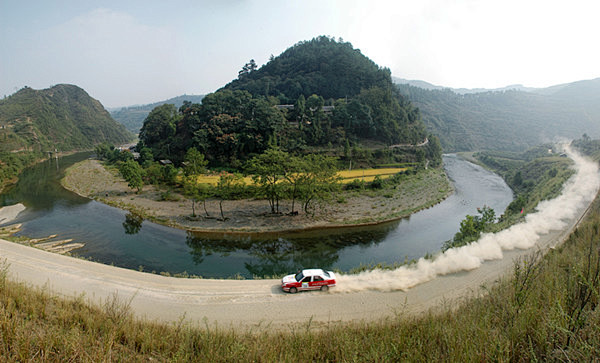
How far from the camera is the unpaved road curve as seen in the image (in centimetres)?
997

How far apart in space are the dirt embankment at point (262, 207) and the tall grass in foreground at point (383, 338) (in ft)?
57.6

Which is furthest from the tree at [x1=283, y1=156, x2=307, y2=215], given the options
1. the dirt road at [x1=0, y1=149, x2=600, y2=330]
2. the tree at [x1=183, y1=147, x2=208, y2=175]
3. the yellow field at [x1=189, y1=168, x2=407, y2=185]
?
the dirt road at [x1=0, y1=149, x2=600, y2=330]

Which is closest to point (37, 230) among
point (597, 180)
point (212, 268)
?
point (212, 268)

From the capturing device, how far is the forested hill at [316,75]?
6994 centimetres

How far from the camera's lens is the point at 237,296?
11.4 m

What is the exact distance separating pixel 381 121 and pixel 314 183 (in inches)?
1380

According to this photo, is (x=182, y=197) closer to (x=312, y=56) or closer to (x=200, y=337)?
(x=200, y=337)

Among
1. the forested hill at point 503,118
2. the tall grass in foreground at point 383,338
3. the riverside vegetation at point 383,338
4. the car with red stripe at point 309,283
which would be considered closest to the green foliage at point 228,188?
the car with red stripe at point 309,283

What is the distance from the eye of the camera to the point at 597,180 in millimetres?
26328

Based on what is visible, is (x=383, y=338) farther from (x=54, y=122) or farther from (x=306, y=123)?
(x=54, y=122)

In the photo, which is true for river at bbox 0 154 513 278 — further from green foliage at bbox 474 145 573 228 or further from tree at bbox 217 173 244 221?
tree at bbox 217 173 244 221

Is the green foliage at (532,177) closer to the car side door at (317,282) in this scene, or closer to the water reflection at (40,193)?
the car side door at (317,282)

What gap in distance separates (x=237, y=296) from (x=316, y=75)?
70791 mm

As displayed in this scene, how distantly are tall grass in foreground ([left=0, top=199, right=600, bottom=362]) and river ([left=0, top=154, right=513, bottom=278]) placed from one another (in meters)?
11.1
